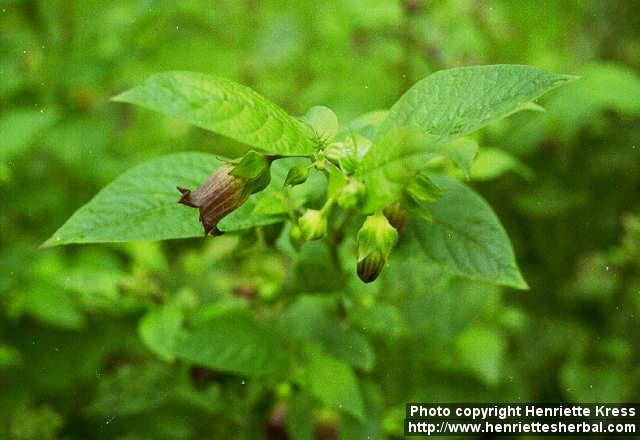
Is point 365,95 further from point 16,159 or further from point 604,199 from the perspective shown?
point 16,159

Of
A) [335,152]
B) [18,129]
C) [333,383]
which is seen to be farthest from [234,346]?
[18,129]

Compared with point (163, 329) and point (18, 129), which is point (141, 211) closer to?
point (163, 329)

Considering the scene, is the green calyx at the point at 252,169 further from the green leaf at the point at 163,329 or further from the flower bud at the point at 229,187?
the green leaf at the point at 163,329

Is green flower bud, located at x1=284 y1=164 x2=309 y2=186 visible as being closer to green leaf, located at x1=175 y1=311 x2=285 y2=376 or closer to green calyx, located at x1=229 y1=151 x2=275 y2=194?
green calyx, located at x1=229 y1=151 x2=275 y2=194

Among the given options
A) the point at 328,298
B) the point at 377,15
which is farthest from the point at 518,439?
the point at 377,15

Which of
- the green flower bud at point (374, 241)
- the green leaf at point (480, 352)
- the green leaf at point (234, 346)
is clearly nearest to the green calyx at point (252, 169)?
the green flower bud at point (374, 241)

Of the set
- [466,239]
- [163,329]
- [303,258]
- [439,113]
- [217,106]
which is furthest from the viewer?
[163,329]

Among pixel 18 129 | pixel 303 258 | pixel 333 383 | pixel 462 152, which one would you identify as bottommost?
pixel 333 383
